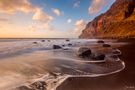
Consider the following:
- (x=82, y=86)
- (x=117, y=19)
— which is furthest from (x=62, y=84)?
(x=117, y=19)

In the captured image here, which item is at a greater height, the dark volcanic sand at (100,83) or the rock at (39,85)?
the rock at (39,85)

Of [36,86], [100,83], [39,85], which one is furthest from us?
[100,83]

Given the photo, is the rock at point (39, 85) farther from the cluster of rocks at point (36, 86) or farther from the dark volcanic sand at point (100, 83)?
the dark volcanic sand at point (100, 83)

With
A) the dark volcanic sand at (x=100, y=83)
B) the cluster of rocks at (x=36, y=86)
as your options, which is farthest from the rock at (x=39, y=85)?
the dark volcanic sand at (x=100, y=83)

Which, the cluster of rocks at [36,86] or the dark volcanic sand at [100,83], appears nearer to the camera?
the cluster of rocks at [36,86]

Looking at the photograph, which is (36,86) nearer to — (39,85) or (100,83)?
(39,85)

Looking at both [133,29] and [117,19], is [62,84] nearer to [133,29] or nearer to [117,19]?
[133,29]

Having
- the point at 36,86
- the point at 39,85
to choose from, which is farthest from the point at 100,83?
the point at 36,86

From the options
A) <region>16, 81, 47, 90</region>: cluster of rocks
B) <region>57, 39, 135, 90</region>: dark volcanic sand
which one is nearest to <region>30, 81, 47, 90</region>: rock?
<region>16, 81, 47, 90</region>: cluster of rocks

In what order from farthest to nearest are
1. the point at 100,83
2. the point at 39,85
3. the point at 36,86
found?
the point at 100,83 → the point at 39,85 → the point at 36,86

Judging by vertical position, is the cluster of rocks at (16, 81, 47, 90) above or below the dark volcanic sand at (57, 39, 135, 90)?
above

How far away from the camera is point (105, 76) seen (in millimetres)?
8070

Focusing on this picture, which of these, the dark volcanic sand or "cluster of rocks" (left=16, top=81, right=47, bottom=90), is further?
the dark volcanic sand

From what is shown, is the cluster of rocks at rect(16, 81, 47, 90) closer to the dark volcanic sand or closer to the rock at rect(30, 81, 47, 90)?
the rock at rect(30, 81, 47, 90)
